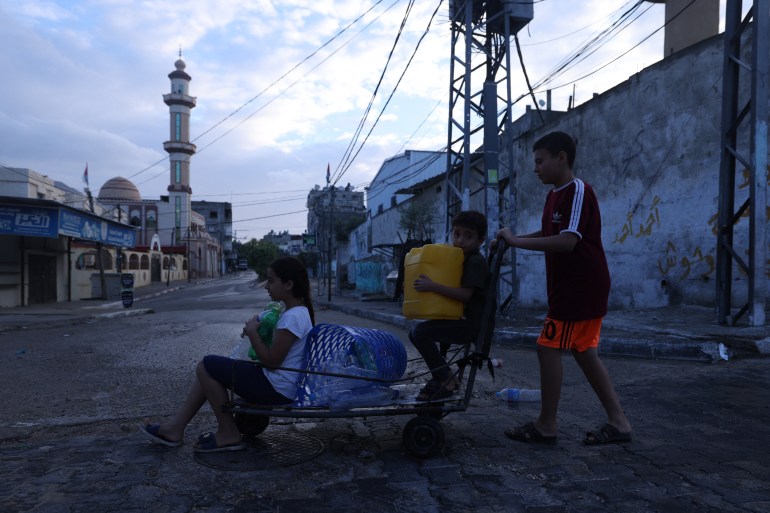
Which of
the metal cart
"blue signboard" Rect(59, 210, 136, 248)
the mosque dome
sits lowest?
the metal cart

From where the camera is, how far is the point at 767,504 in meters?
2.27

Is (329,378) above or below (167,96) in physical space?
below

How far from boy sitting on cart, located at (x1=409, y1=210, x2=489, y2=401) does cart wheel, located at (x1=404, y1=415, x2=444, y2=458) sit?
0.57 ft

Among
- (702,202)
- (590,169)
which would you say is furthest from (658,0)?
(702,202)

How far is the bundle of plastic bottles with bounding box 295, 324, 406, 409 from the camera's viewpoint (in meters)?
2.90

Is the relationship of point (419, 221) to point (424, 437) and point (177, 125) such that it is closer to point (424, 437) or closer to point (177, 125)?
point (424, 437)

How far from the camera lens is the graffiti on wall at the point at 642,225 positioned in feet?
33.3

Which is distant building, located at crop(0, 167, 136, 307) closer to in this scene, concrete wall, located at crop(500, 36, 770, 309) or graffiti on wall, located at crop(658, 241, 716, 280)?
concrete wall, located at crop(500, 36, 770, 309)

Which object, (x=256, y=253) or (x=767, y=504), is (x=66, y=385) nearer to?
(x=767, y=504)

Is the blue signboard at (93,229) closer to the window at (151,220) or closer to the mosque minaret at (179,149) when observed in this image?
the mosque minaret at (179,149)

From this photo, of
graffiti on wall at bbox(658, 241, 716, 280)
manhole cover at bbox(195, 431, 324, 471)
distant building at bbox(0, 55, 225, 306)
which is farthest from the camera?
distant building at bbox(0, 55, 225, 306)

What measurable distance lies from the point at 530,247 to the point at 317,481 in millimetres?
1636

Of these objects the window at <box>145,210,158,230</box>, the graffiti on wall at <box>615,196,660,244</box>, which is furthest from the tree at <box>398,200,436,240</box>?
the window at <box>145,210,158,230</box>

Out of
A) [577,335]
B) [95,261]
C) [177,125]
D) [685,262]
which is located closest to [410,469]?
[577,335]
